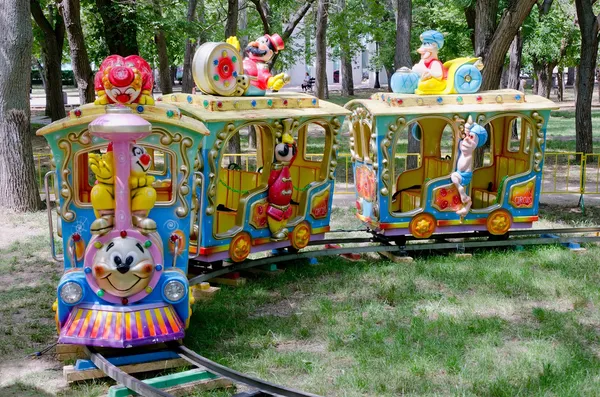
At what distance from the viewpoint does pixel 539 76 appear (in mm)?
38969

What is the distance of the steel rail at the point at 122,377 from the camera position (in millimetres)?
6219

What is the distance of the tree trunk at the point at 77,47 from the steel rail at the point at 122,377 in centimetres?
1050

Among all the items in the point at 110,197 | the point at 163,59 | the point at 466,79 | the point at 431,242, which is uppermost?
the point at 163,59

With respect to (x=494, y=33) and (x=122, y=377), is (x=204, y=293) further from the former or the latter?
(x=494, y=33)

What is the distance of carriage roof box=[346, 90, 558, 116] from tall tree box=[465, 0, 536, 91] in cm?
249

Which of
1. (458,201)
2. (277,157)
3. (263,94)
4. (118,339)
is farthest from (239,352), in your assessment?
(458,201)

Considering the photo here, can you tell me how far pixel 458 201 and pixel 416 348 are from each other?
13.5 feet

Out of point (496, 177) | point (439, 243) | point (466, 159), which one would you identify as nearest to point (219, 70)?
point (466, 159)

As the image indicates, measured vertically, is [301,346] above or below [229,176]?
below

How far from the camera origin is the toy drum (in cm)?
981

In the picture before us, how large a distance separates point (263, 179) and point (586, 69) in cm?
1125

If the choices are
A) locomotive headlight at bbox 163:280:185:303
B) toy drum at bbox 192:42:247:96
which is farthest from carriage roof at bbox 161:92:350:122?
locomotive headlight at bbox 163:280:185:303

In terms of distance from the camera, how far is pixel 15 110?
13.9 meters

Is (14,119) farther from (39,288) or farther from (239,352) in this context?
(239,352)
